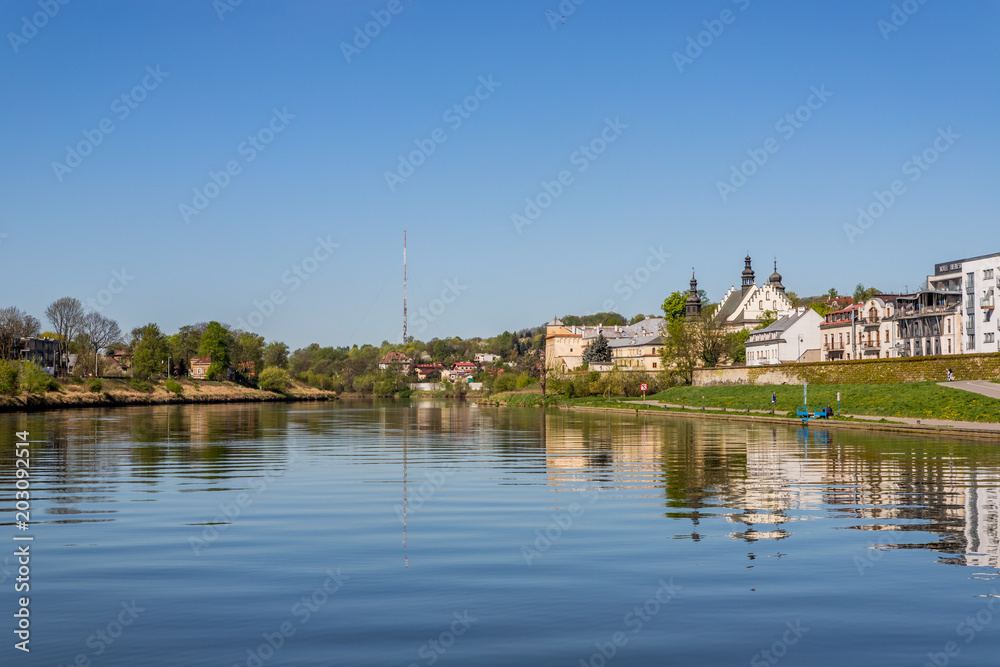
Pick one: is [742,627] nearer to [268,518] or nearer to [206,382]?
[268,518]

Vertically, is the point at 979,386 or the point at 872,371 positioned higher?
the point at 872,371

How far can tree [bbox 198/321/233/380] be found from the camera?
157000 mm

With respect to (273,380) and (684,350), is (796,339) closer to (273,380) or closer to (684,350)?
(684,350)

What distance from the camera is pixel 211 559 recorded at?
14.2 metres

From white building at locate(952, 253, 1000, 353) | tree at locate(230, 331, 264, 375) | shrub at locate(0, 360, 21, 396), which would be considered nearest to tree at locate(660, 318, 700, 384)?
white building at locate(952, 253, 1000, 353)

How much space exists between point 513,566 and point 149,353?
470ft

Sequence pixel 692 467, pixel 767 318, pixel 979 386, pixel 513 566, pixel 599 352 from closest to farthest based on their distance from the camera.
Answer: pixel 513 566
pixel 692 467
pixel 979 386
pixel 767 318
pixel 599 352

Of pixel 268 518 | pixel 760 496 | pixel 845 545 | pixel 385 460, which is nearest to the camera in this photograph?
pixel 845 545

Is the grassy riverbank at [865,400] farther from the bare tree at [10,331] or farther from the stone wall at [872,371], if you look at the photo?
the bare tree at [10,331]

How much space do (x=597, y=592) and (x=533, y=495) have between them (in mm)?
10442

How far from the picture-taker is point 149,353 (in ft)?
474

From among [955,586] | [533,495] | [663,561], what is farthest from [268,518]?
[955,586]

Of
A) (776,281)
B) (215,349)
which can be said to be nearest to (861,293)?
(776,281)

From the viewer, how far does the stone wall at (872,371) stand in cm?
6856
